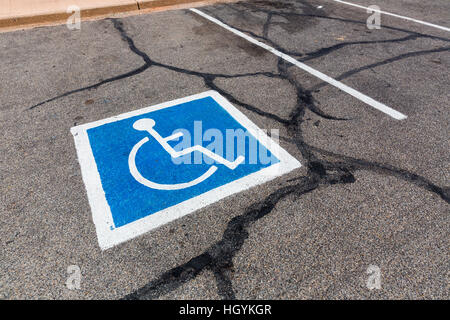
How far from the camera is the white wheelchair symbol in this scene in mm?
2857

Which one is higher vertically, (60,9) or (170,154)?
(60,9)

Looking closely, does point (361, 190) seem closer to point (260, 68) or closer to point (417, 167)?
point (417, 167)

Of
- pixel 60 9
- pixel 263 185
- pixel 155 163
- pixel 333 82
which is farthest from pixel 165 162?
pixel 60 9

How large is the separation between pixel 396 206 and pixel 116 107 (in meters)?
3.40

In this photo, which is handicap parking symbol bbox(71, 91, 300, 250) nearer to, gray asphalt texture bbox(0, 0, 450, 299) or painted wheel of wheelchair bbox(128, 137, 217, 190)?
painted wheel of wheelchair bbox(128, 137, 217, 190)

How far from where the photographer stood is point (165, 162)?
3.09 metres

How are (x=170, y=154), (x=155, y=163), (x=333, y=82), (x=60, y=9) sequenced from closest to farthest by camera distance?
(x=155, y=163) → (x=170, y=154) → (x=333, y=82) → (x=60, y=9)

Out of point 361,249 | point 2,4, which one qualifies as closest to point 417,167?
point 361,249

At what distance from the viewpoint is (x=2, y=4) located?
7.42 metres

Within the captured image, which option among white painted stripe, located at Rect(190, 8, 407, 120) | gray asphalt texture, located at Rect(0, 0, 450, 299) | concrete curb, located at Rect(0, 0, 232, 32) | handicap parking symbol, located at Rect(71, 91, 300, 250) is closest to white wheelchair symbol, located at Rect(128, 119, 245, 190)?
handicap parking symbol, located at Rect(71, 91, 300, 250)

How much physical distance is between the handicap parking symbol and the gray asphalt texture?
0.12 meters

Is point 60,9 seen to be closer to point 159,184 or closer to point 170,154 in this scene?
point 170,154

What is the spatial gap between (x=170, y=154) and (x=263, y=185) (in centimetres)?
103

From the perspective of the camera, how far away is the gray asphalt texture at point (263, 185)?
2164 mm
